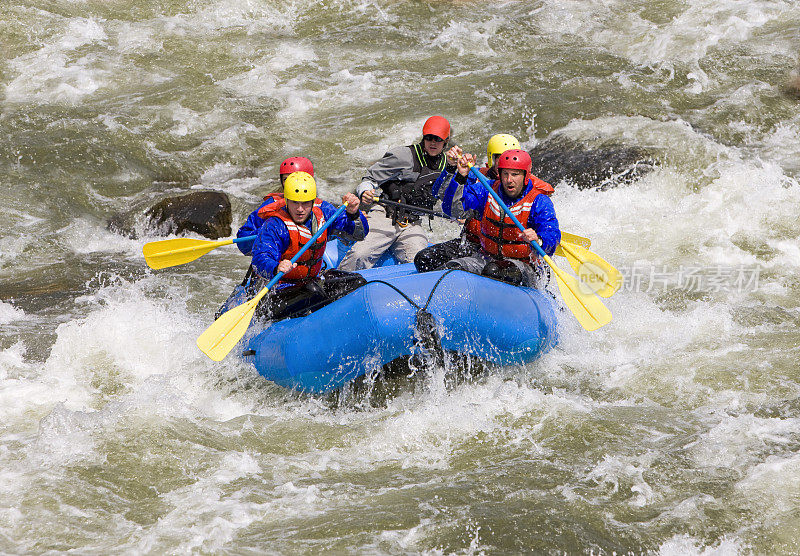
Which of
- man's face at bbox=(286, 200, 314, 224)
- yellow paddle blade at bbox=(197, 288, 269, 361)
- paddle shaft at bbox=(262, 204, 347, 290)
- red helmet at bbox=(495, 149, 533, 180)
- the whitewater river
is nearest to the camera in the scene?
the whitewater river

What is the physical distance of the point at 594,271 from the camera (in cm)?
577

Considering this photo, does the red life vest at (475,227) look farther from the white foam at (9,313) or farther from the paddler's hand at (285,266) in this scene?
the white foam at (9,313)

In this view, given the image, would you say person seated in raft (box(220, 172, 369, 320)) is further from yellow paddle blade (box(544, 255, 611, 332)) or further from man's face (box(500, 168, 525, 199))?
yellow paddle blade (box(544, 255, 611, 332))

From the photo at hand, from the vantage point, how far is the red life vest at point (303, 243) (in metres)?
5.40

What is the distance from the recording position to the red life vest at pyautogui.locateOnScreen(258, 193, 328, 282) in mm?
5398

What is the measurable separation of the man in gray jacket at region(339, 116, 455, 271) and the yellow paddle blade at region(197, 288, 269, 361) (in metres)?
1.41

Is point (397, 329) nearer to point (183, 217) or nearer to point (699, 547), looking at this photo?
point (699, 547)

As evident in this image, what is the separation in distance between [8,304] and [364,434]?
3.76 m

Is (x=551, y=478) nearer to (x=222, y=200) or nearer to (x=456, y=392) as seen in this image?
(x=456, y=392)

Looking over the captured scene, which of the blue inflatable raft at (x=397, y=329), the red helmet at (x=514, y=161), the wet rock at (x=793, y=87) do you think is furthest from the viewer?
the wet rock at (x=793, y=87)

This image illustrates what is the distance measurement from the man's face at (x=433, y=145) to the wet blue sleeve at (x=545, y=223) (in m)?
1.10

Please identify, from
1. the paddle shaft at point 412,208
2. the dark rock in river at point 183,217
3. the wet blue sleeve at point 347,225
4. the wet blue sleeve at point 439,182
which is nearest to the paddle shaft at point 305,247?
the wet blue sleeve at point 347,225

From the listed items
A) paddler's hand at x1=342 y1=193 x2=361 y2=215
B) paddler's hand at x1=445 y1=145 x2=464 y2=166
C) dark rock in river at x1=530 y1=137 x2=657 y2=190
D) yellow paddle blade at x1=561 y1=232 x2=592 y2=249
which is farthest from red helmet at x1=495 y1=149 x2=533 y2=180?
dark rock in river at x1=530 y1=137 x2=657 y2=190

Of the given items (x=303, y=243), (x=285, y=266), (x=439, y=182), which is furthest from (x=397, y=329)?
(x=439, y=182)
